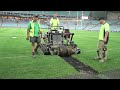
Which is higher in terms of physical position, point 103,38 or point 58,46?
point 103,38

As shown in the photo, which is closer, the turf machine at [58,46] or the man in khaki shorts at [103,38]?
the man in khaki shorts at [103,38]

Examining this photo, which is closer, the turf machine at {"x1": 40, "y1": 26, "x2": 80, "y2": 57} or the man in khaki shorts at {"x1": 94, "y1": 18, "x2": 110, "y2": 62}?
the man in khaki shorts at {"x1": 94, "y1": 18, "x2": 110, "y2": 62}

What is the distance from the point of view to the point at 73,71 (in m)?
9.43

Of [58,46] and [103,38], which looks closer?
[103,38]

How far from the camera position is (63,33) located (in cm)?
1387
